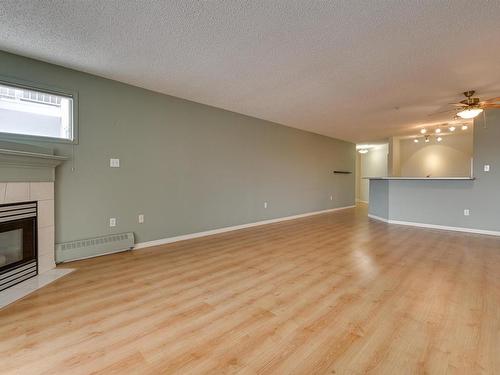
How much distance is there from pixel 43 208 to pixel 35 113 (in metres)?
1.15

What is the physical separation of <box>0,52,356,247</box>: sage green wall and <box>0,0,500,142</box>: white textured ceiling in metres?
0.28

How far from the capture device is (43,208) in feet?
9.29

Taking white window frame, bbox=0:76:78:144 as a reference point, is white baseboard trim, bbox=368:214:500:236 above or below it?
below

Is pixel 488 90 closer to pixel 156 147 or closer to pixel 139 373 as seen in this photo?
pixel 156 147

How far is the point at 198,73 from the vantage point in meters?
3.21

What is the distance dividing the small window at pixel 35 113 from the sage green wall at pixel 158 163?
14cm

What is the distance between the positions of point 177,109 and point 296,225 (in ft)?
11.6

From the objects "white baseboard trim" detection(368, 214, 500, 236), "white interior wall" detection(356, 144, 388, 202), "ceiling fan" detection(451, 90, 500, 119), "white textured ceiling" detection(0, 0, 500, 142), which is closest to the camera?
"white textured ceiling" detection(0, 0, 500, 142)

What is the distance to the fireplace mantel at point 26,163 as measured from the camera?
2.41 m

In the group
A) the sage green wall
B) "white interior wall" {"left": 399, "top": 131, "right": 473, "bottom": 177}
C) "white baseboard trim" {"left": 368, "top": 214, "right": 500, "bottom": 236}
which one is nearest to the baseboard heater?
the sage green wall

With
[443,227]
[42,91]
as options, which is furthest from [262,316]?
[443,227]

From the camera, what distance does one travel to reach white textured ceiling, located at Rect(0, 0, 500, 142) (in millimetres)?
1996

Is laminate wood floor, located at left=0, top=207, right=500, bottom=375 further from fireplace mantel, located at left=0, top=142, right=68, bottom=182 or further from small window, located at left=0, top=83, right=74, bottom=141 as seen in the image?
small window, located at left=0, top=83, right=74, bottom=141

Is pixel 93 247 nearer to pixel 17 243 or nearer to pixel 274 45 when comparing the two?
pixel 17 243
